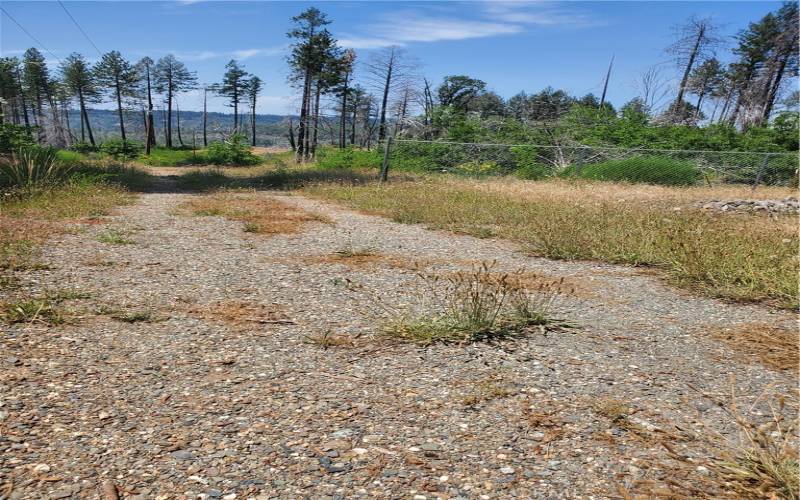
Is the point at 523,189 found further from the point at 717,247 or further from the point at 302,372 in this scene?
the point at 302,372

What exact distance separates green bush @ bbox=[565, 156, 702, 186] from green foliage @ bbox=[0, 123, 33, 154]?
21696 mm

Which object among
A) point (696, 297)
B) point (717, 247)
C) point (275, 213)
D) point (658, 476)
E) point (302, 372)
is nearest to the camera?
point (658, 476)

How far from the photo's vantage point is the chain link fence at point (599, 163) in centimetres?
1744

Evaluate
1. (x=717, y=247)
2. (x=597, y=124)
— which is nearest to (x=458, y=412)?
(x=717, y=247)

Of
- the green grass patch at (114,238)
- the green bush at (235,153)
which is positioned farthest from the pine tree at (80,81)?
the green grass patch at (114,238)

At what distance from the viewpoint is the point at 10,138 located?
69.9 feet

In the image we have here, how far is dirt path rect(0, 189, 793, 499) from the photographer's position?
2191 mm

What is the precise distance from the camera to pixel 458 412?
278cm

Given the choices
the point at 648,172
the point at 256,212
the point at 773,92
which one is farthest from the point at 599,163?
the point at 773,92

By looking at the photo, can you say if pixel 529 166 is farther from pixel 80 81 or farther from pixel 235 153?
pixel 80 81

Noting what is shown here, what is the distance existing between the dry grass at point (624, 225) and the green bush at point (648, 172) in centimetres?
221

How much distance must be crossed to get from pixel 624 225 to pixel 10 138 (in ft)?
80.8

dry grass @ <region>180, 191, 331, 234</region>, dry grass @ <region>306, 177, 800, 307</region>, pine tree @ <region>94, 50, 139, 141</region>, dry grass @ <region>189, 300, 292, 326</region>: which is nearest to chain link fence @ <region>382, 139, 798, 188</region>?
dry grass @ <region>306, 177, 800, 307</region>

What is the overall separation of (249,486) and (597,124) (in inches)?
978
